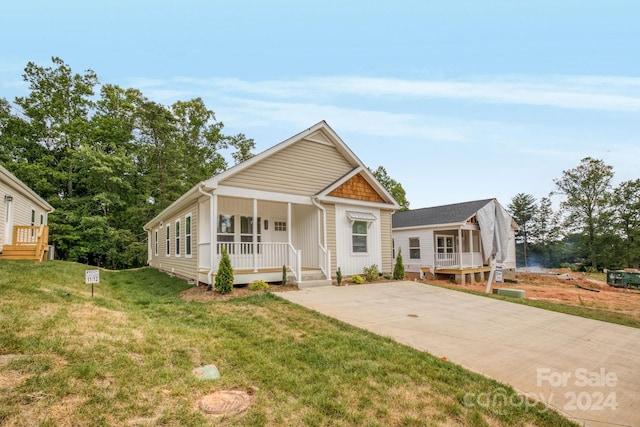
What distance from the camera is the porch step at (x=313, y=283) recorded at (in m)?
9.85

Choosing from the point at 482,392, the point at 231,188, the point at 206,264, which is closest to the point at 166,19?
the point at 231,188

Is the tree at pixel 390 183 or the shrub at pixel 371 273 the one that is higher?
→ the tree at pixel 390 183

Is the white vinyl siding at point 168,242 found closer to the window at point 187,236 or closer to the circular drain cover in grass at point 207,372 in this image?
the window at point 187,236

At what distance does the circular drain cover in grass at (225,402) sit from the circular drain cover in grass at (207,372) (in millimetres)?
362

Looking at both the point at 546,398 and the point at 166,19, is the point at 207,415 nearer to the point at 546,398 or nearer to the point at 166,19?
the point at 546,398

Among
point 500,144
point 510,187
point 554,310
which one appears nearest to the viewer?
point 554,310

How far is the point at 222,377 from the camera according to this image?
350 cm

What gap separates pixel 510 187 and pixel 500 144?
30.6 m

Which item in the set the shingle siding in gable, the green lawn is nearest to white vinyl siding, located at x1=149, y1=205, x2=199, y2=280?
the shingle siding in gable

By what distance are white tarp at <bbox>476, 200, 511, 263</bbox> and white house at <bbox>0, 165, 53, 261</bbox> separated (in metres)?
20.5

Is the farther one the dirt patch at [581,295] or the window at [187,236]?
the window at [187,236]

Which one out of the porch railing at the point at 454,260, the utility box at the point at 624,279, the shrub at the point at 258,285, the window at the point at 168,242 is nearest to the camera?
the shrub at the point at 258,285

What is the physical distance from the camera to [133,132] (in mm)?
26266

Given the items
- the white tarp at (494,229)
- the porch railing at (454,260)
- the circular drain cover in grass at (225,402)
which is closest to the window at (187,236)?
the circular drain cover in grass at (225,402)
